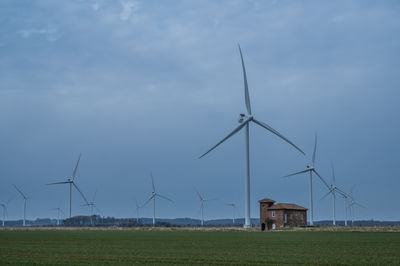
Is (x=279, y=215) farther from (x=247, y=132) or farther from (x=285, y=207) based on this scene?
(x=247, y=132)

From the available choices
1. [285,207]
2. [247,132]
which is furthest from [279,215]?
[247,132]

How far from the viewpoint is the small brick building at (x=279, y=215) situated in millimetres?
96188

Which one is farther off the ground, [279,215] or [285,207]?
[285,207]

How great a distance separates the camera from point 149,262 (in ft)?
79.9

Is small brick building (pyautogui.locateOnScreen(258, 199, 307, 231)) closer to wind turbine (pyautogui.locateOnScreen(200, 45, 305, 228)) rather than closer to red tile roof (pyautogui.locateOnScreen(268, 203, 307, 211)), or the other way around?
red tile roof (pyautogui.locateOnScreen(268, 203, 307, 211))

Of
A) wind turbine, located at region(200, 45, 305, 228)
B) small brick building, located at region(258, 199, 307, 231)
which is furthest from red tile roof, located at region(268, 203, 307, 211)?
wind turbine, located at region(200, 45, 305, 228)

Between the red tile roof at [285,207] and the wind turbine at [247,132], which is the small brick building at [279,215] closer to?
the red tile roof at [285,207]

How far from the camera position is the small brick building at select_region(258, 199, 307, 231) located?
96188 millimetres

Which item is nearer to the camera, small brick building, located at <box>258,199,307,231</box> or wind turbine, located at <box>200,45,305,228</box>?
wind turbine, located at <box>200,45,305,228</box>

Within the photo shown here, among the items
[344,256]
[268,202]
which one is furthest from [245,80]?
[344,256]

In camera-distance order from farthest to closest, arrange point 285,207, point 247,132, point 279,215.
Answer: point 285,207
point 279,215
point 247,132

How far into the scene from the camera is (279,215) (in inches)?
3789

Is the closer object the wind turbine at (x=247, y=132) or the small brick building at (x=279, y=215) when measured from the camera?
the wind turbine at (x=247, y=132)

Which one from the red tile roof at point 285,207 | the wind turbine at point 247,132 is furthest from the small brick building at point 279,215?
the wind turbine at point 247,132
